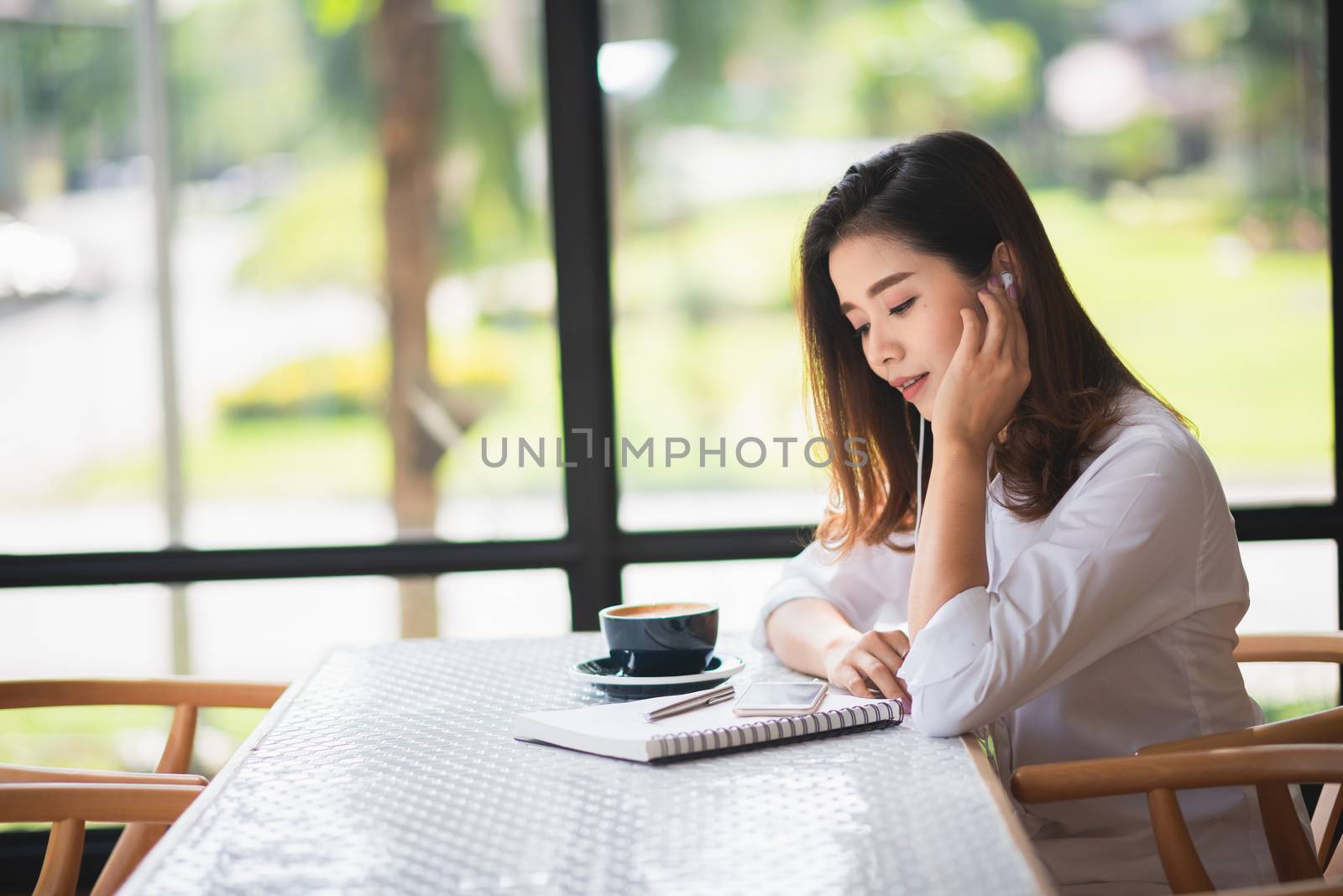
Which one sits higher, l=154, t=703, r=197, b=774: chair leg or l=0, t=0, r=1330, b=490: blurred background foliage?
l=0, t=0, r=1330, b=490: blurred background foliage

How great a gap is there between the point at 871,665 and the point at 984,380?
380mm

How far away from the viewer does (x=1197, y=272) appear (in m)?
2.70

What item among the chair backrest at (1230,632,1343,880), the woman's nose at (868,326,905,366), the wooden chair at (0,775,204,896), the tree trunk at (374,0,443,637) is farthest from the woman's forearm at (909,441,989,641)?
the tree trunk at (374,0,443,637)

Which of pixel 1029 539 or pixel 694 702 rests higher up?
pixel 1029 539

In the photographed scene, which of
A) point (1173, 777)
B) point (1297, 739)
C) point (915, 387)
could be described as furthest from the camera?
point (915, 387)

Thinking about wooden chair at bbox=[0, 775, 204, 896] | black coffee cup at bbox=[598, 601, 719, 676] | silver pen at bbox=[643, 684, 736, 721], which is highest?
black coffee cup at bbox=[598, 601, 719, 676]

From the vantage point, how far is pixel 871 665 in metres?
1.49

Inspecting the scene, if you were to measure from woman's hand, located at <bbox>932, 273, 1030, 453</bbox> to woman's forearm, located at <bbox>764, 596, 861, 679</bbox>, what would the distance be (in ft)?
1.00

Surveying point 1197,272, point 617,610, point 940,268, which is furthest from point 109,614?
point 1197,272

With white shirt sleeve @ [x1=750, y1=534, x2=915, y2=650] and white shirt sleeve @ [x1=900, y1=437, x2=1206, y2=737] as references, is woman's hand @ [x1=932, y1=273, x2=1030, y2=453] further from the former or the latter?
white shirt sleeve @ [x1=750, y1=534, x2=915, y2=650]

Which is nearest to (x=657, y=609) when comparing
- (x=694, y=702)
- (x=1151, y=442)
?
(x=694, y=702)

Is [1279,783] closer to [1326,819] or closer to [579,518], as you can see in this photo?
[1326,819]

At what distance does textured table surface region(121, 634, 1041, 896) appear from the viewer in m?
0.96

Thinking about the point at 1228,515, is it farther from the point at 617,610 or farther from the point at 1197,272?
the point at 1197,272
